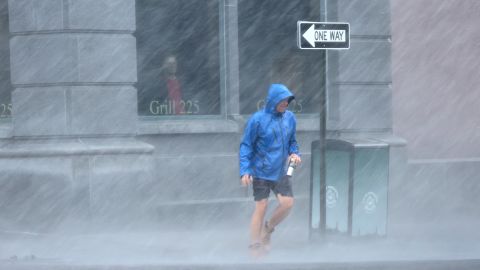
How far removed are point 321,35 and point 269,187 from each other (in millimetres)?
1834

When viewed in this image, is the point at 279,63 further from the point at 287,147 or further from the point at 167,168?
the point at 287,147

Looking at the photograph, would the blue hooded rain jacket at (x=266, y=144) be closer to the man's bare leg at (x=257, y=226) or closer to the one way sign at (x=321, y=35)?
the man's bare leg at (x=257, y=226)

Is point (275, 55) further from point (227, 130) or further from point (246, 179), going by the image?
point (246, 179)

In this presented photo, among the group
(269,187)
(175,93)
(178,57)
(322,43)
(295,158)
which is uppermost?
(322,43)

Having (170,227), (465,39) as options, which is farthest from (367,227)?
(465,39)

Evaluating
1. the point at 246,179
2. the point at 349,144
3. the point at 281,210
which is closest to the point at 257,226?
the point at 281,210

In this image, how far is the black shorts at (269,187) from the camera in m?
10.2

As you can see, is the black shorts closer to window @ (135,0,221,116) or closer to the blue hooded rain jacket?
the blue hooded rain jacket

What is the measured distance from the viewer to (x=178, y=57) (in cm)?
1352

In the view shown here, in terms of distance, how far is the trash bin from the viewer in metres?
11.2

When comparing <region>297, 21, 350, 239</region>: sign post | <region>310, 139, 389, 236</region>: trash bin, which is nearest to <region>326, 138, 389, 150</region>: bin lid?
<region>310, 139, 389, 236</region>: trash bin

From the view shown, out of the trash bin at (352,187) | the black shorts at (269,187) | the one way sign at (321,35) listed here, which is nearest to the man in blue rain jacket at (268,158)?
the black shorts at (269,187)

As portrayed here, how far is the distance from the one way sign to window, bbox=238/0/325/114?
3004 mm

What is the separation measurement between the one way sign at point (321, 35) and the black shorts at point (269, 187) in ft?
5.04
